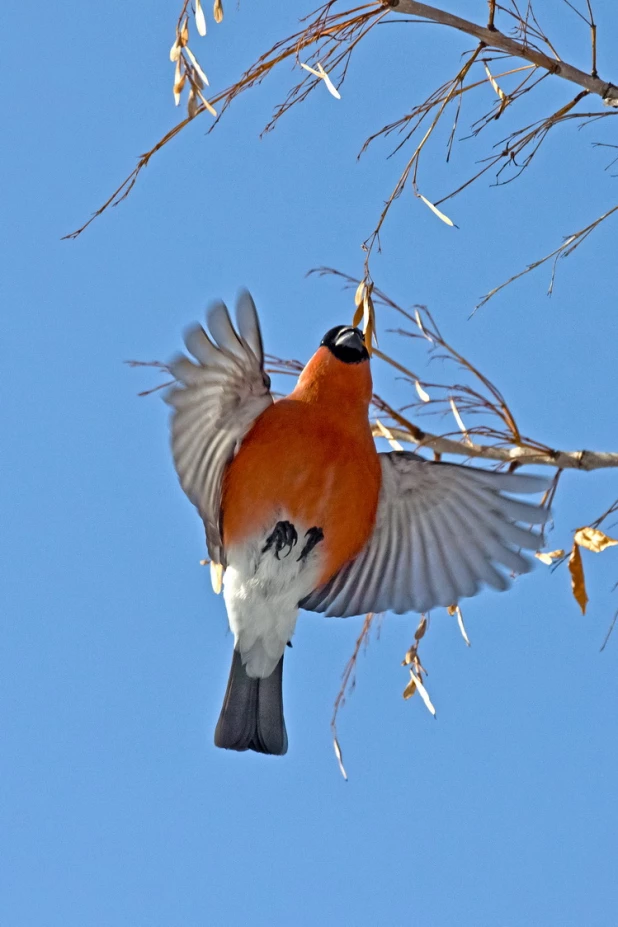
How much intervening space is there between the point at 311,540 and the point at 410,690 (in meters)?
0.63

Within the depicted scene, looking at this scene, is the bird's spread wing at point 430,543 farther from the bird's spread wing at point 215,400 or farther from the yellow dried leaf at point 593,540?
the yellow dried leaf at point 593,540

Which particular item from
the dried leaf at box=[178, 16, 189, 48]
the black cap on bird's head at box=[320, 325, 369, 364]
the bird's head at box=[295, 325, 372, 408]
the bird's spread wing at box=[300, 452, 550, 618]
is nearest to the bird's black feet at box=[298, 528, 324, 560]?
the bird's spread wing at box=[300, 452, 550, 618]

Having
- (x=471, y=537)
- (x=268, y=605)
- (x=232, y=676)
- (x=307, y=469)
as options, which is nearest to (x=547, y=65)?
(x=307, y=469)

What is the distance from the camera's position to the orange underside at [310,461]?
9.96 ft

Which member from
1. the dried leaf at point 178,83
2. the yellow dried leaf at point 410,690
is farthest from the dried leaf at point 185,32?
the yellow dried leaf at point 410,690

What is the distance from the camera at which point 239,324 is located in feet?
8.75

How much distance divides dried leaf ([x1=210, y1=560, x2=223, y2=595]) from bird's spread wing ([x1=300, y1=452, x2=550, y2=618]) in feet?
1.35

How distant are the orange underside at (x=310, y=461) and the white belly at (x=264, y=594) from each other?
68 mm

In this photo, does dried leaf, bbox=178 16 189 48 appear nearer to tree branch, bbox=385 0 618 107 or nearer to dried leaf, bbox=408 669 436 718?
tree branch, bbox=385 0 618 107

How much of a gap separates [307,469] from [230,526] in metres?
0.31

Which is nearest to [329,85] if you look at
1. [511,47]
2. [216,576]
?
[511,47]

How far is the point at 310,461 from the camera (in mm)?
3031

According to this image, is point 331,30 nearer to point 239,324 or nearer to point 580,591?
point 239,324

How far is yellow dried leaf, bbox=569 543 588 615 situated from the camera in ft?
6.96
